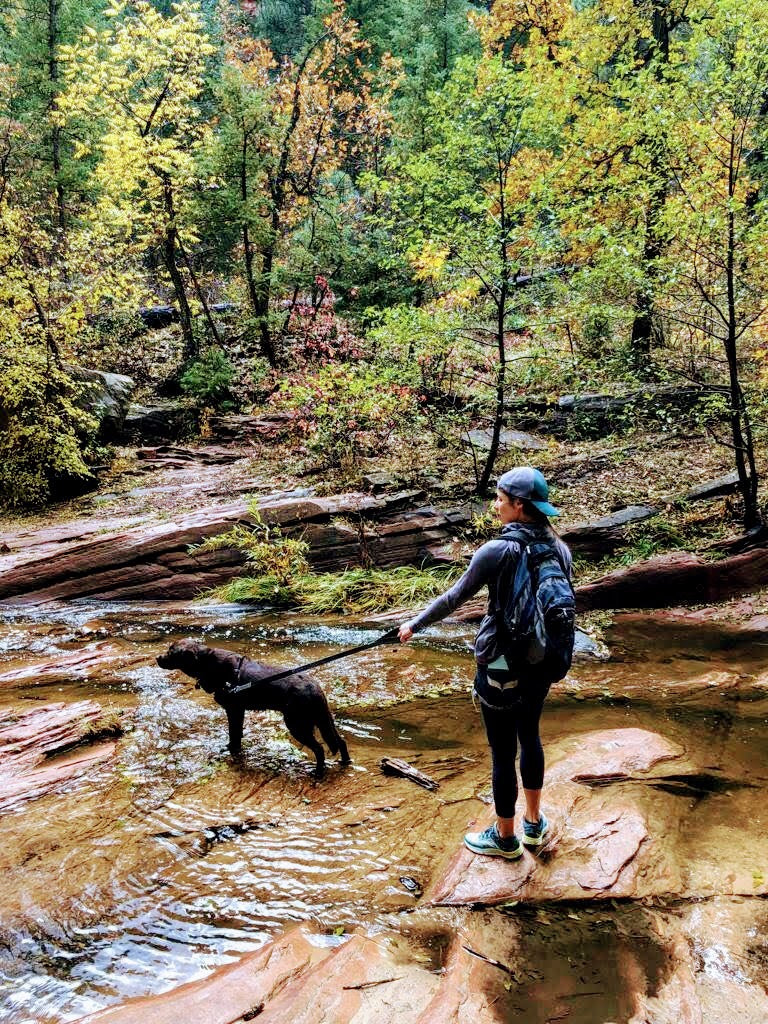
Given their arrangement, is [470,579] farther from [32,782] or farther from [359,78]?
[359,78]

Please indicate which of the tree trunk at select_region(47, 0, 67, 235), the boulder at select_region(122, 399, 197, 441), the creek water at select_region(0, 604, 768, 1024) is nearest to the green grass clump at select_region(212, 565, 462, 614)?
the creek water at select_region(0, 604, 768, 1024)

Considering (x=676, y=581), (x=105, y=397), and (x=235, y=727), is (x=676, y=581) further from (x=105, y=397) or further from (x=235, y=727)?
(x=105, y=397)

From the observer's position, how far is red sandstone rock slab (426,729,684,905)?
2.93 meters

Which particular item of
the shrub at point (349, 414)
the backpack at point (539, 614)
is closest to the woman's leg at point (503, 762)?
the backpack at point (539, 614)

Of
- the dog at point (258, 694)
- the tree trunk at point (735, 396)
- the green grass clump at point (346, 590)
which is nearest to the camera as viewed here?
the dog at point (258, 694)

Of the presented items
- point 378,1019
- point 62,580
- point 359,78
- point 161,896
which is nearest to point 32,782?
point 161,896

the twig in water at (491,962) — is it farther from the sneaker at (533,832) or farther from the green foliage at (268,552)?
the green foliage at (268,552)

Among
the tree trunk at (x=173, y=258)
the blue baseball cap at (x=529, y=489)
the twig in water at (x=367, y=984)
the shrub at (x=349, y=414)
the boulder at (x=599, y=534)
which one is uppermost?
the tree trunk at (x=173, y=258)

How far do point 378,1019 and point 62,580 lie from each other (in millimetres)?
8756

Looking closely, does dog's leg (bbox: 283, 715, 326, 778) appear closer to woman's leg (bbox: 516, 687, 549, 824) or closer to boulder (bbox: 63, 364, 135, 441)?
woman's leg (bbox: 516, 687, 549, 824)

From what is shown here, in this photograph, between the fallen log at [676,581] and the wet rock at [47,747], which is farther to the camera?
the fallen log at [676,581]

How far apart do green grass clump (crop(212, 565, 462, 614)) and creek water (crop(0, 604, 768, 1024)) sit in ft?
7.07

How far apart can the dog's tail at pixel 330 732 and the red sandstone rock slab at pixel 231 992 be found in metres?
1.57

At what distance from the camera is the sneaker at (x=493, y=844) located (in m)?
3.17
